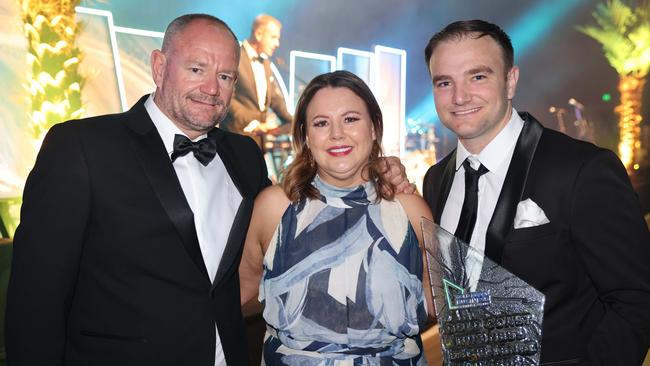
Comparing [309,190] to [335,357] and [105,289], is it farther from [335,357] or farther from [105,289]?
[105,289]

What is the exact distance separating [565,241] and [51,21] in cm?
399

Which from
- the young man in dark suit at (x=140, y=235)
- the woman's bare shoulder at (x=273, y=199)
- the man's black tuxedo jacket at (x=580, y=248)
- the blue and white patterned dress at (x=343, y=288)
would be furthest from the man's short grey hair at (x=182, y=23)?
the man's black tuxedo jacket at (x=580, y=248)

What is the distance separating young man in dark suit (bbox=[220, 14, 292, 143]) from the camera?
5.35m

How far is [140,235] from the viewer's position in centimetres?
171

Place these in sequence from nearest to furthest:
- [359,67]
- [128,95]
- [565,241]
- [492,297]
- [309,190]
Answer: [492,297], [565,241], [309,190], [128,95], [359,67]

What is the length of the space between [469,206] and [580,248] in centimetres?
37

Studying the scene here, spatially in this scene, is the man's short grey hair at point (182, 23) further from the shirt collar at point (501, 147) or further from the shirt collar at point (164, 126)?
the shirt collar at point (501, 147)

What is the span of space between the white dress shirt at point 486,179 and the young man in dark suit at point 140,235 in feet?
2.48

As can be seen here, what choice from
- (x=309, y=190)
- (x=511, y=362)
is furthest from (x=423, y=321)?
(x=309, y=190)

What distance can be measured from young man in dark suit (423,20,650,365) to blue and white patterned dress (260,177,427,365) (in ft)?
0.86

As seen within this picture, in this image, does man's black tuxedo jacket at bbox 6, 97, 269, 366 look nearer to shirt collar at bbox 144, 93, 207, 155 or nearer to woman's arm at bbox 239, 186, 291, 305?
shirt collar at bbox 144, 93, 207, 155

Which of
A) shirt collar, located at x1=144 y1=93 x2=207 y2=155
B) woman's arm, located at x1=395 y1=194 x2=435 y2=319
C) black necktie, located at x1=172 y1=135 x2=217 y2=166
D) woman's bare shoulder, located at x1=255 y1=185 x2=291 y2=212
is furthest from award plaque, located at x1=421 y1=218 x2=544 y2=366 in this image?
shirt collar, located at x1=144 y1=93 x2=207 y2=155

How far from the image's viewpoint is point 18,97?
411 cm

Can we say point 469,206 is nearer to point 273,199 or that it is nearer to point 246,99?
point 273,199
